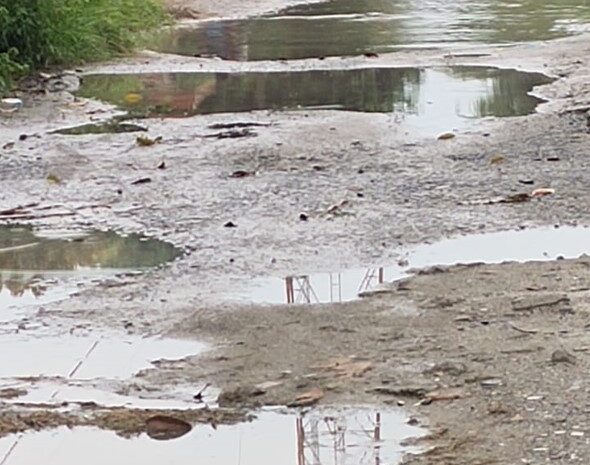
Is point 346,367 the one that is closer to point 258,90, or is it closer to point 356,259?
point 356,259

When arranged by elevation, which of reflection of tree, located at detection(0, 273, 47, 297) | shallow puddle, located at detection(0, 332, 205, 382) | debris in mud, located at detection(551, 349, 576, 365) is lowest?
reflection of tree, located at detection(0, 273, 47, 297)

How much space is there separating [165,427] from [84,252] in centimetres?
299

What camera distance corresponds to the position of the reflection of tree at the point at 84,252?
7828mm

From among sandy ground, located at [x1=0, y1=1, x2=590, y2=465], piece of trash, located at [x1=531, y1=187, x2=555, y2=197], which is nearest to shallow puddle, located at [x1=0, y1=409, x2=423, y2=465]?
sandy ground, located at [x1=0, y1=1, x2=590, y2=465]

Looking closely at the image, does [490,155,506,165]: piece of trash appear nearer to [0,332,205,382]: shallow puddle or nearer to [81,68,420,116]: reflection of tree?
[81,68,420,116]: reflection of tree

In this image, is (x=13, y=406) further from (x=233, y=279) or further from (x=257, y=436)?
(x=233, y=279)

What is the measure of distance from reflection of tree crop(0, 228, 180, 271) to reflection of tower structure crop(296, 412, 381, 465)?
269 cm

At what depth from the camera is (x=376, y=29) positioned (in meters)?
22.9

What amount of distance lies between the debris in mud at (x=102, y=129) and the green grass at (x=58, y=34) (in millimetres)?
2307

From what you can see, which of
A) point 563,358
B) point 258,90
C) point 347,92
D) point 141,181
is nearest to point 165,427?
point 563,358

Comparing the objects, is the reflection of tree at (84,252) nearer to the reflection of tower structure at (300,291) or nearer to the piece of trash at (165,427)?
the reflection of tower structure at (300,291)

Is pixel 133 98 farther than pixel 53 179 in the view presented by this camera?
Yes


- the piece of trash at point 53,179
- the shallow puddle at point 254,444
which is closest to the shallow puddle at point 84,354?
the shallow puddle at point 254,444

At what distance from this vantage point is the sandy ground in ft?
17.9
